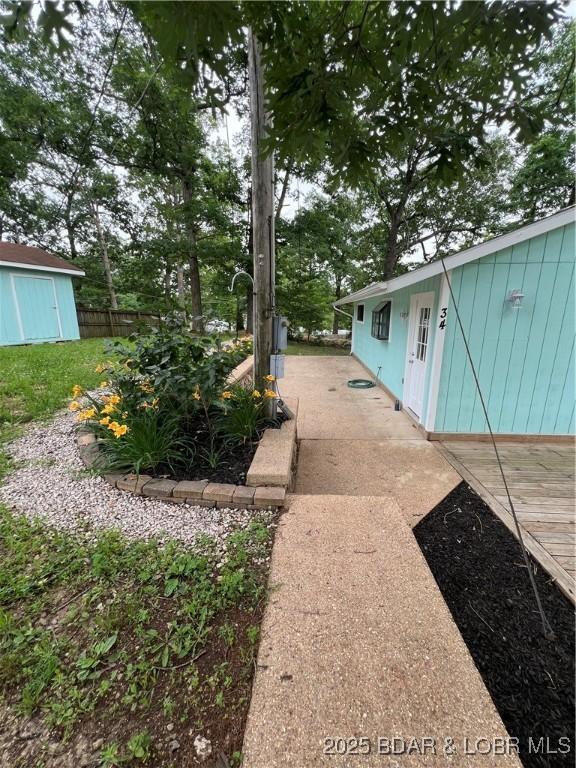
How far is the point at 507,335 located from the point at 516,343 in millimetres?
162

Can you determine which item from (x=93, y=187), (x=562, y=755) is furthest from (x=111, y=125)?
(x=562, y=755)

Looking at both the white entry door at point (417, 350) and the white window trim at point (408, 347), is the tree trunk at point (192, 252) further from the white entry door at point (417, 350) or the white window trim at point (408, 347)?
the white entry door at point (417, 350)

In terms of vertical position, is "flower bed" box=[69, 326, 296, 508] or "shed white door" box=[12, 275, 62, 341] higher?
"shed white door" box=[12, 275, 62, 341]

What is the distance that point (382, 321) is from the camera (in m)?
7.11

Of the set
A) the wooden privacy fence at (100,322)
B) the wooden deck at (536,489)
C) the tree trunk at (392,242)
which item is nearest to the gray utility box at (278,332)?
the wooden deck at (536,489)

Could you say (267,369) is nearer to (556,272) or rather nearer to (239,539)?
(239,539)

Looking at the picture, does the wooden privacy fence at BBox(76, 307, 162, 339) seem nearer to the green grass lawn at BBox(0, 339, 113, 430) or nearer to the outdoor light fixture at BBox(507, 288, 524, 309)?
the green grass lawn at BBox(0, 339, 113, 430)

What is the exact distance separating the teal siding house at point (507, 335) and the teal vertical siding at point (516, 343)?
11mm

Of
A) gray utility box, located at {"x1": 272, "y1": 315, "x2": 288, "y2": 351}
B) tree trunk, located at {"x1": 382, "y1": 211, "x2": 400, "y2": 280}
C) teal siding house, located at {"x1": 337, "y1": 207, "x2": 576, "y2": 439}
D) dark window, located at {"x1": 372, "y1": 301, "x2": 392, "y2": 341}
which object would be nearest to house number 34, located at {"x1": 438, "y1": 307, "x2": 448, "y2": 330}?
teal siding house, located at {"x1": 337, "y1": 207, "x2": 576, "y2": 439}

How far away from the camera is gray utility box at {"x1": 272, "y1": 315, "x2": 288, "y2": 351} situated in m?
3.21

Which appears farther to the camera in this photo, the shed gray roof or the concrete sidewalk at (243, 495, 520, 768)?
the shed gray roof

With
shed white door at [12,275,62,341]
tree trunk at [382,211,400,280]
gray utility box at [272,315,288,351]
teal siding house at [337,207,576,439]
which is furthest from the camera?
tree trunk at [382,211,400,280]

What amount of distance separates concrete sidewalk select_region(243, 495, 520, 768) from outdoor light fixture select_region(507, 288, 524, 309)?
10.7 feet

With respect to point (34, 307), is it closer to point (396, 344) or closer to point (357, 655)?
point (396, 344)
